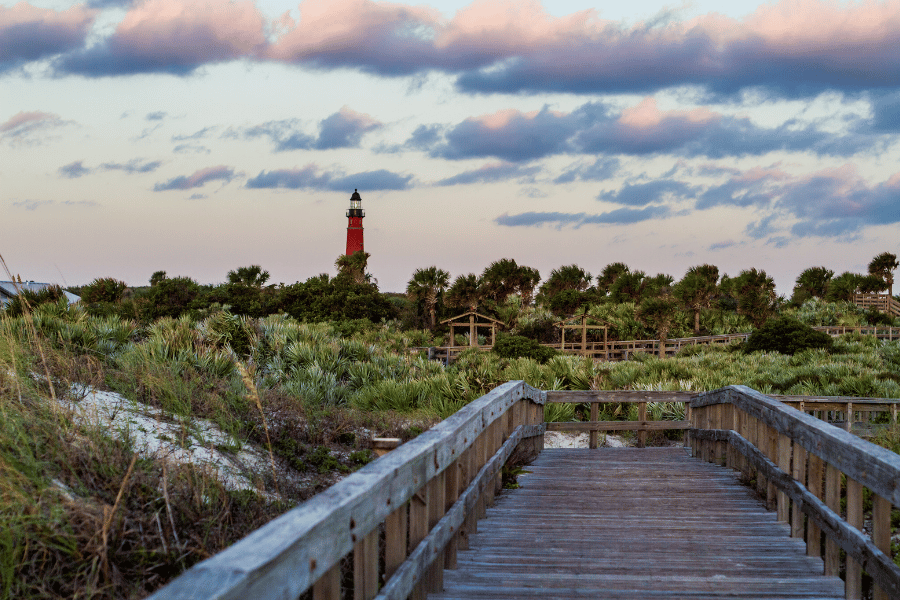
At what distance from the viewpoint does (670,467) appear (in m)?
8.09

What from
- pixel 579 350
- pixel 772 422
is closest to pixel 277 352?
pixel 772 422

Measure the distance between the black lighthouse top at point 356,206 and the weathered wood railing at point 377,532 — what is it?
69004 mm

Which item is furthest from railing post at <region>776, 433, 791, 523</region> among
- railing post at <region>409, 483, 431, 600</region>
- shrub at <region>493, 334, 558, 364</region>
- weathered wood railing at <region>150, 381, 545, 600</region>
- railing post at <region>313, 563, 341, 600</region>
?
shrub at <region>493, 334, 558, 364</region>

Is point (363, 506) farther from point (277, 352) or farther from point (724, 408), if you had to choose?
point (277, 352)

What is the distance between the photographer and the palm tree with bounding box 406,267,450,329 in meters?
49.3

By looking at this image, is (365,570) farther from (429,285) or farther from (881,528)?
(429,285)

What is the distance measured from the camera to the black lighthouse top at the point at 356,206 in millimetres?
73562

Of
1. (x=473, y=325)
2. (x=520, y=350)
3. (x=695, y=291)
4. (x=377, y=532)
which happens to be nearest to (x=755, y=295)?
(x=695, y=291)

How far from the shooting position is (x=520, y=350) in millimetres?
26328

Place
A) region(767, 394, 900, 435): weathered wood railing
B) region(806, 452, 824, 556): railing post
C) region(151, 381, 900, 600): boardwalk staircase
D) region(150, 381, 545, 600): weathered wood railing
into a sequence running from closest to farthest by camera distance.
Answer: region(150, 381, 545, 600): weathered wood railing → region(151, 381, 900, 600): boardwalk staircase → region(806, 452, 824, 556): railing post → region(767, 394, 900, 435): weathered wood railing

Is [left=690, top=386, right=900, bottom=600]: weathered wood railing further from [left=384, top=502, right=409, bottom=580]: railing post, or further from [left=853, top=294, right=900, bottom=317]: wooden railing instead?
[left=853, top=294, right=900, bottom=317]: wooden railing

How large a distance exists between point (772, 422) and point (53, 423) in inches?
206

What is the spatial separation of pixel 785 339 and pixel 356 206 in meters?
52.8

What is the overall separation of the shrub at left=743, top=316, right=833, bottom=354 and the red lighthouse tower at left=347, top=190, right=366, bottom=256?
48864mm
